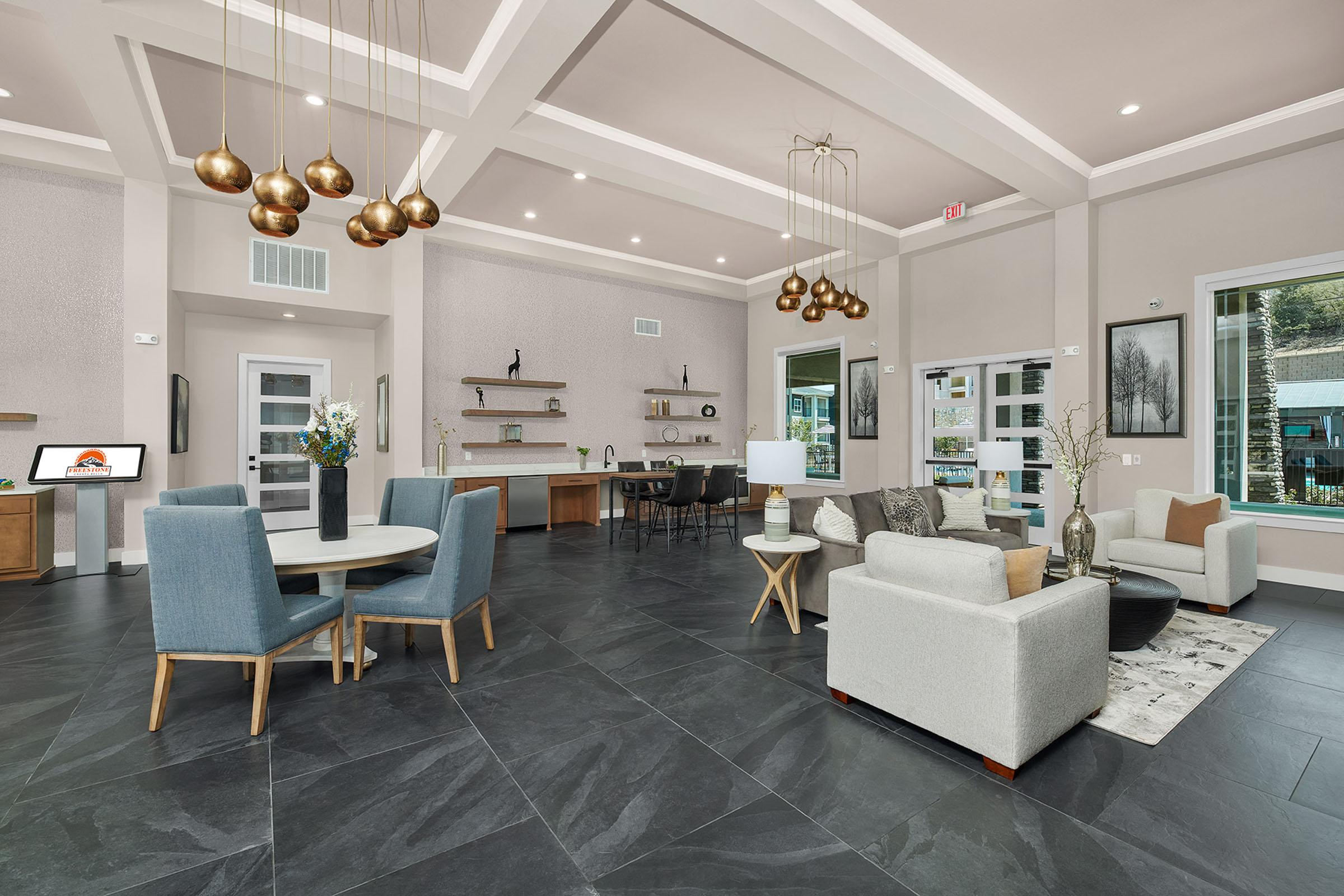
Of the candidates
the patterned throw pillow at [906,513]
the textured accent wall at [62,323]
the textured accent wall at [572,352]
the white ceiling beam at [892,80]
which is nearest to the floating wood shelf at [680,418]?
the textured accent wall at [572,352]

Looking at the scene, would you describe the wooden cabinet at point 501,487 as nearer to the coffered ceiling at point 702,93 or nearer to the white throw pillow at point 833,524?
the coffered ceiling at point 702,93

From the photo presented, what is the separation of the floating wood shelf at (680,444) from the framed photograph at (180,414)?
210 inches

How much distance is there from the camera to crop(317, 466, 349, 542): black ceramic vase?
3145 millimetres

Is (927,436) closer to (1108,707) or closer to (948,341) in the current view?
(948,341)

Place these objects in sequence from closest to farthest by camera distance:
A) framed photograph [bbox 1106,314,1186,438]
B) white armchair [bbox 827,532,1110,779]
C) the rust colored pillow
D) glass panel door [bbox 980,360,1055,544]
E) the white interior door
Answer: white armchair [bbox 827,532,1110,779] → the rust colored pillow → framed photograph [bbox 1106,314,1186,438] → glass panel door [bbox 980,360,1055,544] → the white interior door

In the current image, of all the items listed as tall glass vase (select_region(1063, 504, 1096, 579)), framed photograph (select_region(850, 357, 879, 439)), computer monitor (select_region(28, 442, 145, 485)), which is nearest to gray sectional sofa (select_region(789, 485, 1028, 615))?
tall glass vase (select_region(1063, 504, 1096, 579))

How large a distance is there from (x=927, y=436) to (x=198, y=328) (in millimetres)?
8346

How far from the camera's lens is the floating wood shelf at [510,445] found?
7.56 meters

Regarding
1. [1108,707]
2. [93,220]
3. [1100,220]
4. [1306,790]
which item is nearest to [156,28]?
[93,220]

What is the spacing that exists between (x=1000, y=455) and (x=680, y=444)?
191 inches

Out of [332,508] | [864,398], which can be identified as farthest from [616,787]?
[864,398]

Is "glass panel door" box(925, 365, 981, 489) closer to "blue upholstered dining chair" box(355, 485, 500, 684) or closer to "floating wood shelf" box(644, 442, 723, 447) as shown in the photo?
"floating wood shelf" box(644, 442, 723, 447)

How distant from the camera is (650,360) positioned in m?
9.07

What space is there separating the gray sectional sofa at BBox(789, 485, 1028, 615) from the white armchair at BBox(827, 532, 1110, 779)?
959 millimetres
